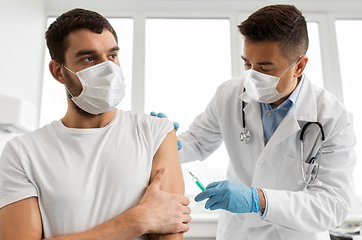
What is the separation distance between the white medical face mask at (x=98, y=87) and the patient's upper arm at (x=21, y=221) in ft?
1.27

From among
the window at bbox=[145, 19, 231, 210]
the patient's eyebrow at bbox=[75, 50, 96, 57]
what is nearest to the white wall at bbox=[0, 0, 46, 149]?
the window at bbox=[145, 19, 231, 210]

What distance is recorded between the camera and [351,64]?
2814 millimetres

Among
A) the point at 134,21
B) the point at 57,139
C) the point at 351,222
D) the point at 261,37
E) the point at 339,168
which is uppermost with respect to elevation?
the point at 134,21

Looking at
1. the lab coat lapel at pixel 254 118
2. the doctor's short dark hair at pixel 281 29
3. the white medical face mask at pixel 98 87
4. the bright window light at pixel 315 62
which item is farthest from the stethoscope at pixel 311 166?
the bright window light at pixel 315 62

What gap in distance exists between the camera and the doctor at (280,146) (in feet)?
3.90

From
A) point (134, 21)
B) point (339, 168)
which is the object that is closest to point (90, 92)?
point (339, 168)

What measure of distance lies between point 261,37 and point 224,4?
168 centimetres

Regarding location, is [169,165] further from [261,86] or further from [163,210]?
[261,86]

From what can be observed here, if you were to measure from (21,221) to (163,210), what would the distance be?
1.46 feet

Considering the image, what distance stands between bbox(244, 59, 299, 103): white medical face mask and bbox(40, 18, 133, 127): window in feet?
5.05

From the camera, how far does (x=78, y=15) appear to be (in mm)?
1165

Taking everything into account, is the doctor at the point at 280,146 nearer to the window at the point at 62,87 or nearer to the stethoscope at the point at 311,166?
the stethoscope at the point at 311,166

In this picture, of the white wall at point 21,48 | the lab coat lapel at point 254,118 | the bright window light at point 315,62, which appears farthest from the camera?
the bright window light at point 315,62

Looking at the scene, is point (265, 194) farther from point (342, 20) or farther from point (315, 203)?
point (342, 20)
